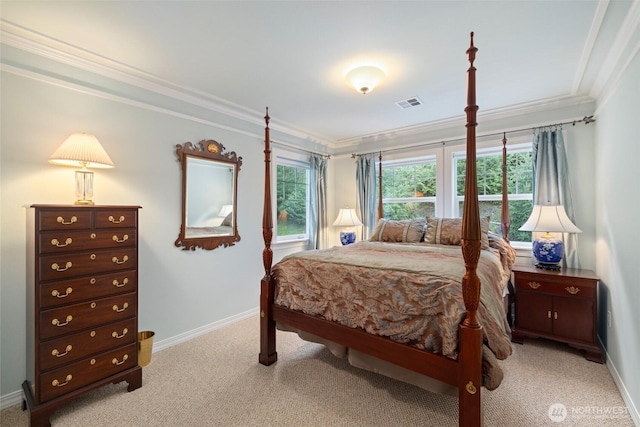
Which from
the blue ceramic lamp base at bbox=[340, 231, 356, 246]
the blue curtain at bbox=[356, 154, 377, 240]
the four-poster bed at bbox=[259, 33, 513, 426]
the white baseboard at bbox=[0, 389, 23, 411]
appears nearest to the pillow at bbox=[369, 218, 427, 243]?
the blue ceramic lamp base at bbox=[340, 231, 356, 246]

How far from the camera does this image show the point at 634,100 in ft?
5.92

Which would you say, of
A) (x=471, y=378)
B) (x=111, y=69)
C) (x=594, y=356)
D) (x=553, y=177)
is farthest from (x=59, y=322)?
(x=553, y=177)

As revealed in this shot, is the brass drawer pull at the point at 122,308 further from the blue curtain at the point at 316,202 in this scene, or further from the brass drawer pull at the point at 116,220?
the blue curtain at the point at 316,202

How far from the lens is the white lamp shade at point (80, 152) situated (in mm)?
1946

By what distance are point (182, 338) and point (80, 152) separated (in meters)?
1.93

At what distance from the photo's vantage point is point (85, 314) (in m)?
1.89

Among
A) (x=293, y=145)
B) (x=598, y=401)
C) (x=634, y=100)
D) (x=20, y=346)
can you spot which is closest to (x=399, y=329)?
(x=598, y=401)

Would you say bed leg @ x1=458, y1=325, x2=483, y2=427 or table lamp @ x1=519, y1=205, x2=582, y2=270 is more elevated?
table lamp @ x1=519, y1=205, x2=582, y2=270

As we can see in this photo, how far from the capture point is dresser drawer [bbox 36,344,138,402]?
1.73 metres

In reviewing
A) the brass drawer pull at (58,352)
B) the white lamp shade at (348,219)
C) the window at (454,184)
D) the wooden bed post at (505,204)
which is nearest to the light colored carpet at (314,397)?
the brass drawer pull at (58,352)

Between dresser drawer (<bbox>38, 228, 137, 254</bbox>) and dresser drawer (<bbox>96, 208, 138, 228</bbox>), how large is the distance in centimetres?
4

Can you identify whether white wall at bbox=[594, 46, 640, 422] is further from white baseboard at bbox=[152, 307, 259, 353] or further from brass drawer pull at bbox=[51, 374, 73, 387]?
brass drawer pull at bbox=[51, 374, 73, 387]

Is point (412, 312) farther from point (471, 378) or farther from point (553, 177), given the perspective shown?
point (553, 177)

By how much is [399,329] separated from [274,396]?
1.03 metres
